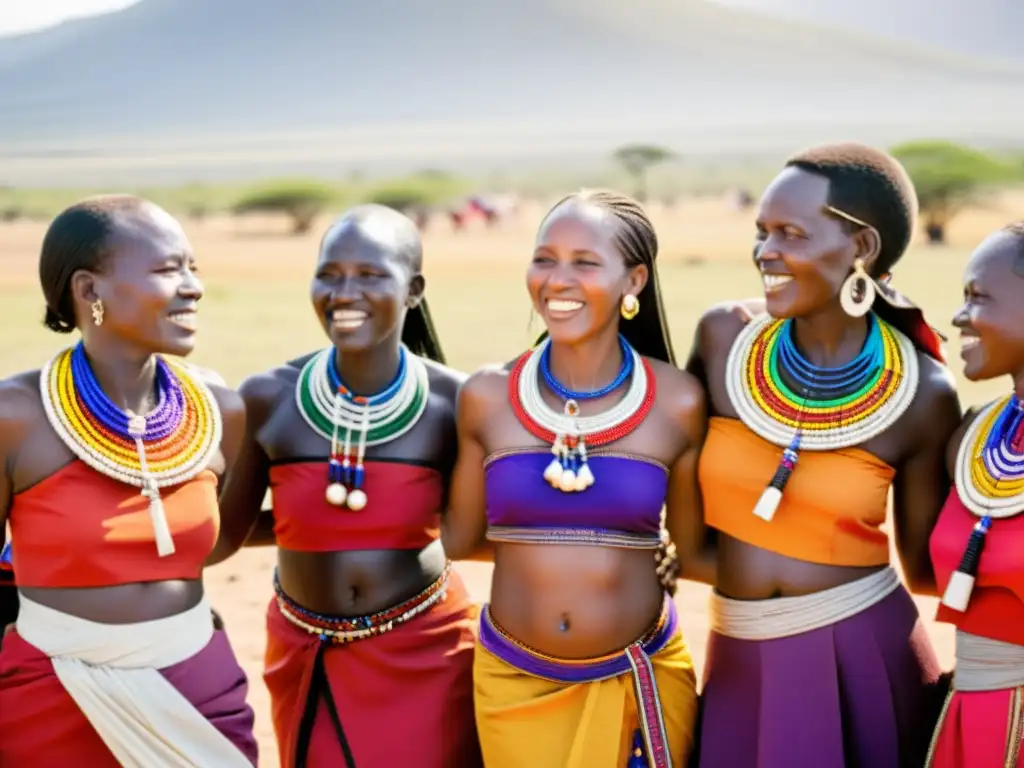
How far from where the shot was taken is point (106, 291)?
11.9 ft

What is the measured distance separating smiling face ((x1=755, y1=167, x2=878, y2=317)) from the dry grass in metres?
3.35

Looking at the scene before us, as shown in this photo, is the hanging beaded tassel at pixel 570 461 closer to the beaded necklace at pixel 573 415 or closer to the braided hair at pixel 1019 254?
the beaded necklace at pixel 573 415

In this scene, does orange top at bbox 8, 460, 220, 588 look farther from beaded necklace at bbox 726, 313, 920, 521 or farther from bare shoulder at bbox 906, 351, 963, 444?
bare shoulder at bbox 906, 351, 963, 444

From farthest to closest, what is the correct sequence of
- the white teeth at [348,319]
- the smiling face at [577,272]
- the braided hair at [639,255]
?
the white teeth at [348,319] < the braided hair at [639,255] < the smiling face at [577,272]

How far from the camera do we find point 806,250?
12.8ft

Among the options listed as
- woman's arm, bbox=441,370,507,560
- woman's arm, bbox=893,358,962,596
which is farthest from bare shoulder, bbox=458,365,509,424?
woman's arm, bbox=893,358,962,596

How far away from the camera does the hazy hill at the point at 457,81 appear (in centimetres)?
9344

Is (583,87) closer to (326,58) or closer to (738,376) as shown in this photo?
(326,58)

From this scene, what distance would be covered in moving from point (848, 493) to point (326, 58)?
361ft

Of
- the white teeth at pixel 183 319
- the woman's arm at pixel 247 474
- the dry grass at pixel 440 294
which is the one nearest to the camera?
the white teeth at pixel 183 319

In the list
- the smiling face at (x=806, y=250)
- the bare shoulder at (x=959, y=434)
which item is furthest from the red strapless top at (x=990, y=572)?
the smiling face at (x=806, y=250)

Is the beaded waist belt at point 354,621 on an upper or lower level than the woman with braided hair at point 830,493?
lower

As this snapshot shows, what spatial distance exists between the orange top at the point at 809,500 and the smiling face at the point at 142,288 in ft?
5.43

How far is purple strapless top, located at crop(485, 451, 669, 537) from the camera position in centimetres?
388
